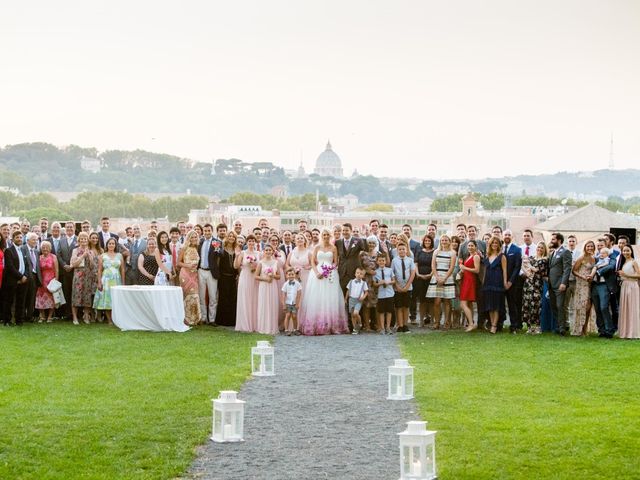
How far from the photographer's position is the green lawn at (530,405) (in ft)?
26.3

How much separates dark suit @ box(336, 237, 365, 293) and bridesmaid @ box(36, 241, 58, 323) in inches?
176

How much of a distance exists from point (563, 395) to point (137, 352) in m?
5.61

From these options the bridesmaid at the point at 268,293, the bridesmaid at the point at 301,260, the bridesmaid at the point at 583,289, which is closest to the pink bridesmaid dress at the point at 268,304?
the bridesmaid at the point at 268,293

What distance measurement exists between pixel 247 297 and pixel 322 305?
4.00ft

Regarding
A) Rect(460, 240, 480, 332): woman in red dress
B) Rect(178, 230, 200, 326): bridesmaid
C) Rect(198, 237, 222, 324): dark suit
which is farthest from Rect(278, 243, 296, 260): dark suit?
Rect(460, 240, 480, 332): woman in red dress

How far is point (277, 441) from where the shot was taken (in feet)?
28.6

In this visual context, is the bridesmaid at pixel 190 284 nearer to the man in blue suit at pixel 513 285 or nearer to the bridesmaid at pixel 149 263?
the bridesmaid at pixel 149 263

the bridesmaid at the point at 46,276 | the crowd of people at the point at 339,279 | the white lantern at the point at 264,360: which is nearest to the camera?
the white lantern at the point at 264,360

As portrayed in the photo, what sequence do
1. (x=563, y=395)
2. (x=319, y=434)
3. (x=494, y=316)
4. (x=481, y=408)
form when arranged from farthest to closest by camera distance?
(x=494, y=316)
(x=563, y=395)
(x=481, y=408)
(x=319, y=434)

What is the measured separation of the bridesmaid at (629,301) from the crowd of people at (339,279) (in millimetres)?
15

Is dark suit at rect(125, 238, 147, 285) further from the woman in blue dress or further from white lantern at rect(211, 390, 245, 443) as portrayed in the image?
white lantern at rect(211, 390, 245, 443)

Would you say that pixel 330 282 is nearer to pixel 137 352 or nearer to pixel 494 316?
pixel 494 316

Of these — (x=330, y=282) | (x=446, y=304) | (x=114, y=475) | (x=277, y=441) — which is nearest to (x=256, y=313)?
(x=330, y=282)

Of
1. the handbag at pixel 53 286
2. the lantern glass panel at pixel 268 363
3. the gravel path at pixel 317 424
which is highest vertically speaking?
the handbag at pixel 53 286
